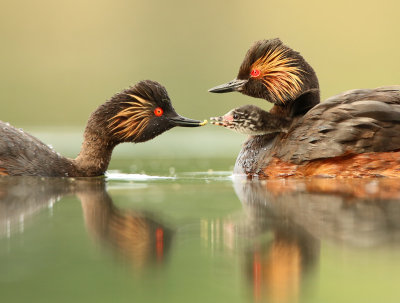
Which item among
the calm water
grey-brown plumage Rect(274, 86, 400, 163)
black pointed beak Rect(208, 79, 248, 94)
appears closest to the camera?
the calm water

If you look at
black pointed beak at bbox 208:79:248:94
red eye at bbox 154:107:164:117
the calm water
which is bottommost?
the calm water

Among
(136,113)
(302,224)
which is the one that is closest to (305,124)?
(136,113)

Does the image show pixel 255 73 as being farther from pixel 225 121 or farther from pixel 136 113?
pixel 136 113

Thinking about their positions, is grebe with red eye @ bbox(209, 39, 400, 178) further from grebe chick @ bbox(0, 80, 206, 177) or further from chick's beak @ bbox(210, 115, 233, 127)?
grebe chick @ bbox(0, 80, 206, 177)

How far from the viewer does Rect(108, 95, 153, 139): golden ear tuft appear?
25.6ft

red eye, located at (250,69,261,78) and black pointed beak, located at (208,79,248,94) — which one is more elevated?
red eye, located at (250,69,261,78)

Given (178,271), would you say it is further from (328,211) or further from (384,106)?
(384,106)

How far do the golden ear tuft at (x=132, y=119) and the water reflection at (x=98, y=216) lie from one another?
0.99 metres

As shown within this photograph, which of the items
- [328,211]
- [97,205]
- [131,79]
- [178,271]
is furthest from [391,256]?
[131,79]

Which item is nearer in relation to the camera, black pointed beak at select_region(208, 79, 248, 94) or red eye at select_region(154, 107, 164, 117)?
red eye at select_region(154, 107, 164, 117)

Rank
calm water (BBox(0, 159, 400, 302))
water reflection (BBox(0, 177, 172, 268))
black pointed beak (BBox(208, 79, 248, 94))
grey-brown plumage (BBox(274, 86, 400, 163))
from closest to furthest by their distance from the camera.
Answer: calm water (BBox(0, 159, 400, 302)), water reflection (BBox(0, 177, 172, 268)), grey-brown plumage (BBox(274, 86, 400, 163)), black pointed beak (BBox(208, 79, 248, 94))

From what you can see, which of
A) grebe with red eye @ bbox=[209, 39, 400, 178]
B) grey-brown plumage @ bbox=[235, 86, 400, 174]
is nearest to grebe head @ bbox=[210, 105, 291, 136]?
grebe with red eye @ bbox=[209, 39, 400, 178]

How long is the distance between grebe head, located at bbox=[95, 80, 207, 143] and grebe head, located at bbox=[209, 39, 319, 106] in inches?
37.0

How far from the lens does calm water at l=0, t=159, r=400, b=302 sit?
2.81 meters
